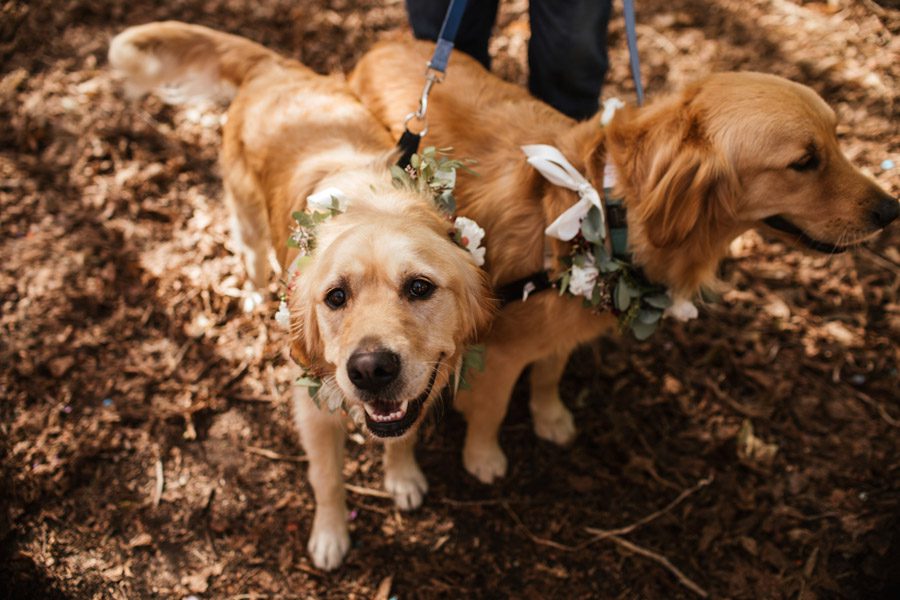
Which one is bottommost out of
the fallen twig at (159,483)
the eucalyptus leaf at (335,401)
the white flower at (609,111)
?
the fallen twig at (159,483)

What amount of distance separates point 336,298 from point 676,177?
4.02 feet

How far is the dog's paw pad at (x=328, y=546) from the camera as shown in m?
2.78

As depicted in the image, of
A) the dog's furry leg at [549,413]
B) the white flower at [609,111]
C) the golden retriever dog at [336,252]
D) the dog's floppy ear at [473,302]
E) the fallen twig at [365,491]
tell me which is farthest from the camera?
the dog's furry leg at [549,413]

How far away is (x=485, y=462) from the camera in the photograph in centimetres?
304

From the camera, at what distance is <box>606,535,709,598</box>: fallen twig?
9.04ft

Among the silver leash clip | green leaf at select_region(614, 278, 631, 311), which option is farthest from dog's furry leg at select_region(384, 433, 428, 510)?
the silver leash clip

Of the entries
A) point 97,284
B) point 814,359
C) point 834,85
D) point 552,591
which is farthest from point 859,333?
point 97,284

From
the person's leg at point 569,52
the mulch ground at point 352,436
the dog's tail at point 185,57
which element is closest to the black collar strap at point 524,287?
the mulch ground at point 352,436

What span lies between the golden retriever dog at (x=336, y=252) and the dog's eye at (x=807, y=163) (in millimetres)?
1146

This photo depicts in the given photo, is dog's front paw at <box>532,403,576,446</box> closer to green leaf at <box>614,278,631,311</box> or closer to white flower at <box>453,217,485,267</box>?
green leaf at <box>614,278,631,311</box>

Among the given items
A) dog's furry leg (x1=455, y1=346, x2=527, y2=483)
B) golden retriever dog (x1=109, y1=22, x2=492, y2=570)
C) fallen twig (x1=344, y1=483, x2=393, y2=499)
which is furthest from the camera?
fallen twig (x1=344, y1=483, x2=393, y2=499)

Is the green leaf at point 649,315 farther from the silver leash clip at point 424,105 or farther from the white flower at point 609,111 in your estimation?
the silver leash clip at point 424,105

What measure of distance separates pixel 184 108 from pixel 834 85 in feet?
14.3

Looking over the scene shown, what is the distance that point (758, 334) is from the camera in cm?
348
